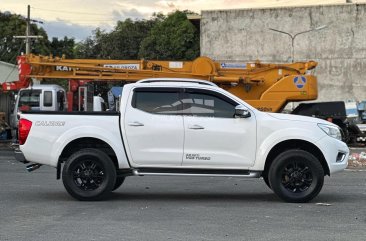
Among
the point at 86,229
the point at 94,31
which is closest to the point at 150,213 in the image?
the point at 86,229

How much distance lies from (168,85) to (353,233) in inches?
153

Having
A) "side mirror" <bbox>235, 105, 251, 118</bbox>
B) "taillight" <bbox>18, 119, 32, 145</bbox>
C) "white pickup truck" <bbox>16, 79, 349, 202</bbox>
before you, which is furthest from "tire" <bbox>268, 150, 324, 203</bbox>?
"taillight" <bbox>18, 119, 32, 145</bbox>

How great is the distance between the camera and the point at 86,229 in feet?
23.9

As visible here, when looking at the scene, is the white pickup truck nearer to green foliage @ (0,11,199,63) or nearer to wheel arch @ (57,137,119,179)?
wheel arch @ (57,137,119,179)

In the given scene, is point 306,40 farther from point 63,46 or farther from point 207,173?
point 207,173

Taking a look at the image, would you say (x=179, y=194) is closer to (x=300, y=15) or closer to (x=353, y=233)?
(x=353, y=233)

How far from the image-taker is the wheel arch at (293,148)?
9.45 metres

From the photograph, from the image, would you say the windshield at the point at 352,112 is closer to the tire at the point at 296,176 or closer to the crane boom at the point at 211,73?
the crane boom at the point at 211,73

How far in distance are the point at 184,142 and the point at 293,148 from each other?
1.81 m

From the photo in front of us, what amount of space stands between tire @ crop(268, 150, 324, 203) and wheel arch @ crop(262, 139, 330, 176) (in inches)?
7.5

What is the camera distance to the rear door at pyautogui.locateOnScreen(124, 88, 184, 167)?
9.26 meters

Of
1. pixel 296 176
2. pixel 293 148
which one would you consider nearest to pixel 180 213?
pixel 296 176

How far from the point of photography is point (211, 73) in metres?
20.2

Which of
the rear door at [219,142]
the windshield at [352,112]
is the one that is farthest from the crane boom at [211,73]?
the rear door at [219,142]
